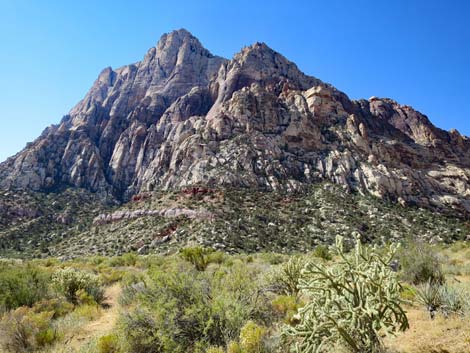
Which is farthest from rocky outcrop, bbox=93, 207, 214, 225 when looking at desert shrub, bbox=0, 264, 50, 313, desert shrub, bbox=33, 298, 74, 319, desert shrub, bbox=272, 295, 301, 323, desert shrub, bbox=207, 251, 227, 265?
desert shrub, bbox=272, 295, 301, 323

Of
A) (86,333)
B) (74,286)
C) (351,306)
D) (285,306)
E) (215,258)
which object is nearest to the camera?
(351,306)

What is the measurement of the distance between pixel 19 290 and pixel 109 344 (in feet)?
19.2

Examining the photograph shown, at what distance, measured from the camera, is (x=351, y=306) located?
4.41m

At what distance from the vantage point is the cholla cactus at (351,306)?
432cm

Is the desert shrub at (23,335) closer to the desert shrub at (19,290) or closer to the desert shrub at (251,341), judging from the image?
the desert shrub at (19,290)

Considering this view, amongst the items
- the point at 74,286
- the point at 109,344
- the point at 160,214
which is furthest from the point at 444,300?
the point at 160,214

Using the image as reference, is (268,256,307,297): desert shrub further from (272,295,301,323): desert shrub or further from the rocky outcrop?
the rocky outcrop

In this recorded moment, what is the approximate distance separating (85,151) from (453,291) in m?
98.3

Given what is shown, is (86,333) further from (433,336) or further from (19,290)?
(433,336)

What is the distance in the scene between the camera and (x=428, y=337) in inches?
204

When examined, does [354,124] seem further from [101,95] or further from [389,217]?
[101,95]

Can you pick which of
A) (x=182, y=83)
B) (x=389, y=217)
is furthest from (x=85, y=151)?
(x=389, y=217)

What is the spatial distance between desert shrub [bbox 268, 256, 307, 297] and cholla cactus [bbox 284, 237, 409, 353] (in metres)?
3.76

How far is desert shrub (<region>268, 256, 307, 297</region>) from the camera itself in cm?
870
